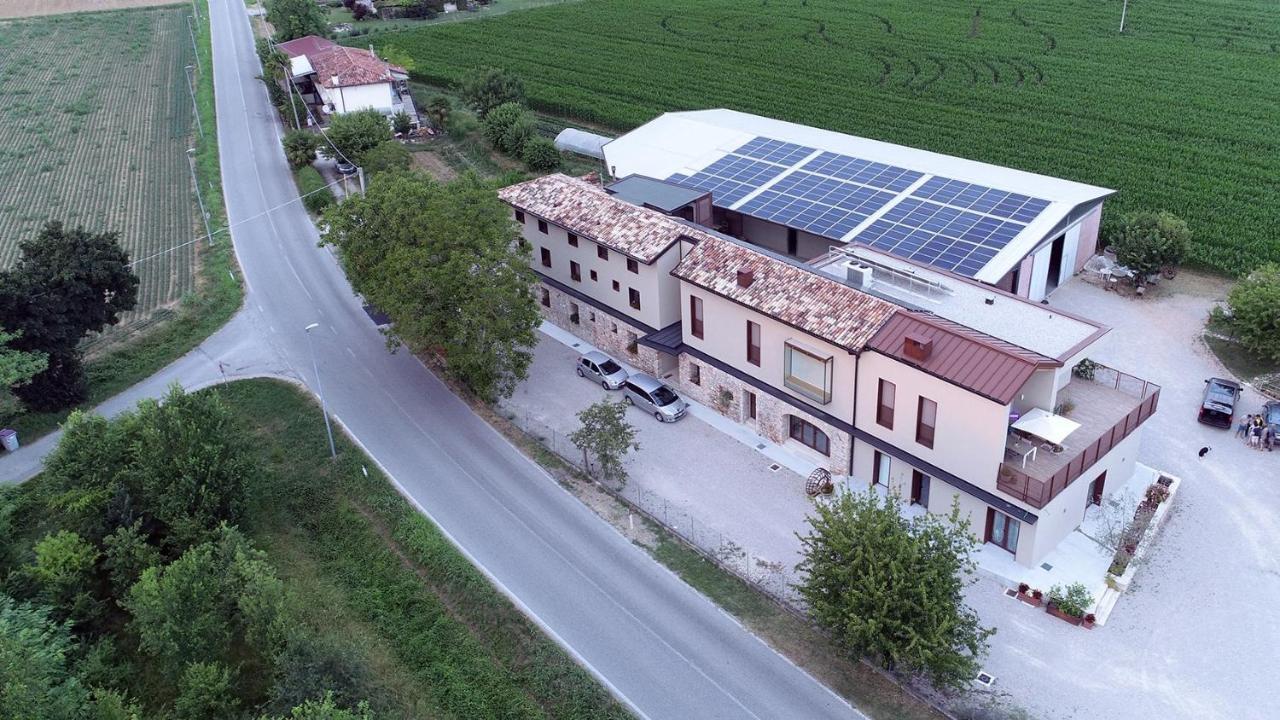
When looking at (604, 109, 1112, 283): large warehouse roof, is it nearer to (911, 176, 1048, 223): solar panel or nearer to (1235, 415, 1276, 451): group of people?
(911, 176, 1048, 223): solar panel

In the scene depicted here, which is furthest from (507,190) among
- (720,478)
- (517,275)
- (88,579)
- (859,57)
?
(859,57)

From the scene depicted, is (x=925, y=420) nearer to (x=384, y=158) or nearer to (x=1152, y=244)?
(x=1152, y=244)

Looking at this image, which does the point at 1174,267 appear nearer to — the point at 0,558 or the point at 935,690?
the point at 935,690

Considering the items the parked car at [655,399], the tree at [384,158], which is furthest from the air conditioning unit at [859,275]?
the tree at [384,158]

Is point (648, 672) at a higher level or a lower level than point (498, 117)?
lower

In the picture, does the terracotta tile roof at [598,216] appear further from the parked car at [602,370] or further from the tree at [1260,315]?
the tree at [1260,315]
